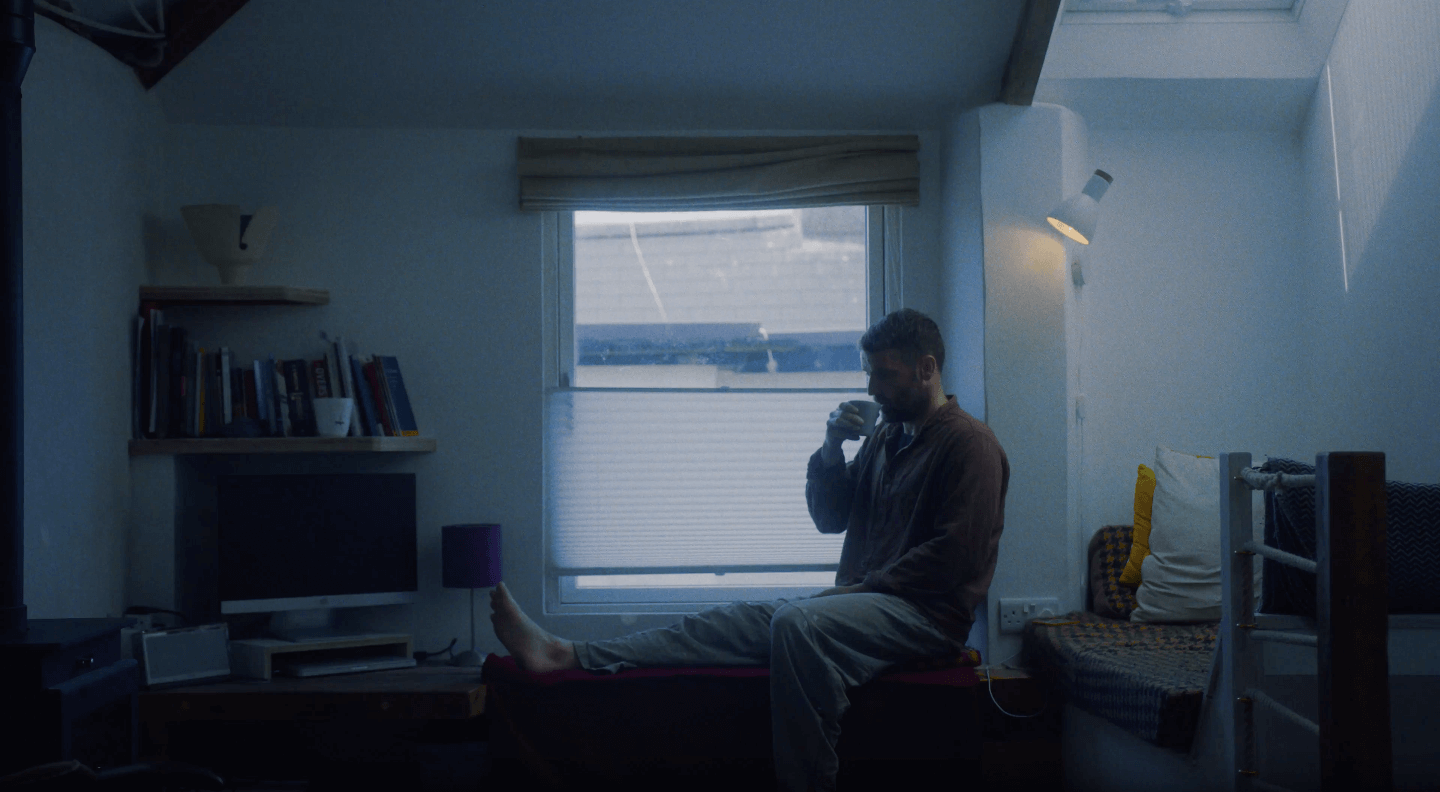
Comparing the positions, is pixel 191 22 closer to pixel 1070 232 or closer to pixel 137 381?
pixel 137 381

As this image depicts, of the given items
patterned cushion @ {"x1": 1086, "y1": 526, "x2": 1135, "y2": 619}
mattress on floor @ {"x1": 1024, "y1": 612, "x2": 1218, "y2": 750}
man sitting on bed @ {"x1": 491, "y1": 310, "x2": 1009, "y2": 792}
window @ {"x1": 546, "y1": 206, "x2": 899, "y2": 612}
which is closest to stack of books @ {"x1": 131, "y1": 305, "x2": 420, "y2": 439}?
window @ {"x1": 546, "y1": 206, "x2": 899, "y2": 612}

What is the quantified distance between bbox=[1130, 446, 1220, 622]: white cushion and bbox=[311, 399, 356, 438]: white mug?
233cm

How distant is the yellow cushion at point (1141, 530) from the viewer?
302cm

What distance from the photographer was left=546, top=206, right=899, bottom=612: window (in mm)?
3326

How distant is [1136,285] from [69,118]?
311 cm

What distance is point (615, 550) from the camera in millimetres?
3320

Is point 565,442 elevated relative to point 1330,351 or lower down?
lower down

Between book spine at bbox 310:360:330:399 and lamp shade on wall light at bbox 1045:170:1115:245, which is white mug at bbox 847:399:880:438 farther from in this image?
book spine at bbox 310:360:330:399

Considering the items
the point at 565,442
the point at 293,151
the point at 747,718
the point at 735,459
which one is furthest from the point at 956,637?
the point at 293,151

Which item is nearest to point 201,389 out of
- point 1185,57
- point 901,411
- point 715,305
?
point 715,305

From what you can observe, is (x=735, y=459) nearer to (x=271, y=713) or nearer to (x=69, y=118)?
(x=271, y=713)

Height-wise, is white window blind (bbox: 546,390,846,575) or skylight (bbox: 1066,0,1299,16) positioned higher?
skylight (bbox: 1066,0,1299,16)

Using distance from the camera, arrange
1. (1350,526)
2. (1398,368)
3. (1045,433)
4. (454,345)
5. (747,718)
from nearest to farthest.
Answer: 1. (1350,526)
2. (747,718)
3. (1398,368)
4. (1045,433)
5. (454,345)

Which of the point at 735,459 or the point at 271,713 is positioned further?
the point at 735,459
